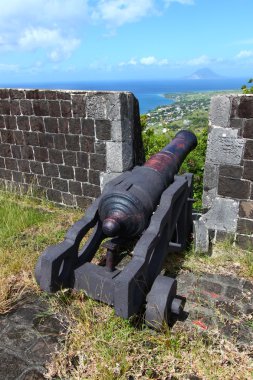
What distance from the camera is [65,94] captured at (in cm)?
501

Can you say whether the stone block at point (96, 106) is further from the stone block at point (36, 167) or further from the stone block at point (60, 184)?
the stone block at point (36, 167)

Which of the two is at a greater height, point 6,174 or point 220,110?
point 220,110

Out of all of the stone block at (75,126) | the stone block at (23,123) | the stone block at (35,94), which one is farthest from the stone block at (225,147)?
the stone block at (23,123)

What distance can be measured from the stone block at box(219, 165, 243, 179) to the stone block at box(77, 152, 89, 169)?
6.88 feet

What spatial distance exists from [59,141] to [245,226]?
3.13 meters

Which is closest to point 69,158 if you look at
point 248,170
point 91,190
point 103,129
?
point 91,190

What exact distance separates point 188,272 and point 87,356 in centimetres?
172

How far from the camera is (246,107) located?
12.6ft

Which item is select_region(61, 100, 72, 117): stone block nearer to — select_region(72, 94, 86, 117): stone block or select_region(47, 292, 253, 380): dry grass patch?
select_region(72, 94, 86, 117): stone block

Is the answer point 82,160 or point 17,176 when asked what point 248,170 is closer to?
point 82,160

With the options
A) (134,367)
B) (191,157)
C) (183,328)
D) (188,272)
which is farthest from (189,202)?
(191,157)

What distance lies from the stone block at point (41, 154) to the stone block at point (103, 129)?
1262 millimetres

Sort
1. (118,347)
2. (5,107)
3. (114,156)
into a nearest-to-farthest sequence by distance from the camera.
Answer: (118,347) → (114,156) → (5,107)

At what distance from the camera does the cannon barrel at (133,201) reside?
2.86 meters
